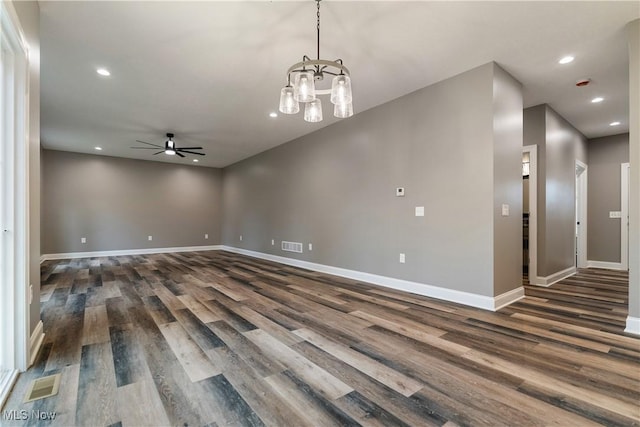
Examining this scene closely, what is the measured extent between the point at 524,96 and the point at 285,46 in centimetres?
336

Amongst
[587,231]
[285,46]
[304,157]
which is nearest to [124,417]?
[285,46]

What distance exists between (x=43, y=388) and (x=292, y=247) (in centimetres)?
456

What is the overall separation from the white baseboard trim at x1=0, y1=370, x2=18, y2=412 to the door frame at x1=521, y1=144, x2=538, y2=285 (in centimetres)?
557

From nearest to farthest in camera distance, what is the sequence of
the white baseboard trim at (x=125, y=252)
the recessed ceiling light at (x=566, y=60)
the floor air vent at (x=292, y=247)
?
1. the recessed ceiling light at (x=566, y=60)
2. the floor air vent at (x=292, y=247)
3. the white baseboard trim at (x=125, y=252)

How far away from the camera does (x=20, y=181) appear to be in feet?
5.94

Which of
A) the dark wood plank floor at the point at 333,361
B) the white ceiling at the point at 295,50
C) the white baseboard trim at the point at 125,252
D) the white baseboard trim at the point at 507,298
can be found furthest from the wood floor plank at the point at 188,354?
the white baseboard trim at the point at 125,252

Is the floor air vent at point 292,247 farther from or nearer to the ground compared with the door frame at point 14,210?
nearer to the ground

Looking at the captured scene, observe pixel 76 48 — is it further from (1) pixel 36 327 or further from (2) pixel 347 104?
(2) pixel 347 104

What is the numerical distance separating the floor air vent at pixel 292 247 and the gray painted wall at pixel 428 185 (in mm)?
252

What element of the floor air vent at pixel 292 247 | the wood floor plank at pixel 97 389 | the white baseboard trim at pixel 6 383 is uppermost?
the floor air vent at pixel 292 247

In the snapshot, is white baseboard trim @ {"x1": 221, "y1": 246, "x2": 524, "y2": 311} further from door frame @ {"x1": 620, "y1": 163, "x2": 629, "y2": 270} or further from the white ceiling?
door frame @ {"x1": 620, "y1": 163, "x2": 629, "y2": 270}

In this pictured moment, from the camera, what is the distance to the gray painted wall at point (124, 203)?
711 cm

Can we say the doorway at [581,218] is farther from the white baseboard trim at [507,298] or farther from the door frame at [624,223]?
the white baseboard trim at [507,298]

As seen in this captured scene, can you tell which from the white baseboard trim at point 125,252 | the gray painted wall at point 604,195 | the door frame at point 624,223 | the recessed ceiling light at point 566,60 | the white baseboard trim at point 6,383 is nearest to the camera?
the white baseboard trim at point 6,383
